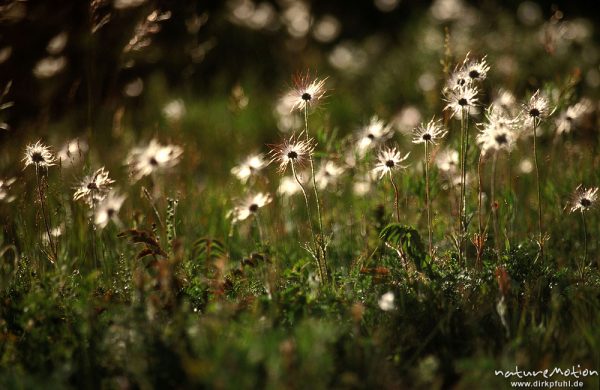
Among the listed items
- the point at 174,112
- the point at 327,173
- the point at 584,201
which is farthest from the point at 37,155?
the point at 174,112

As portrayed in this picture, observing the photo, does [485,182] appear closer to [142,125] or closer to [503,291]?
[503,291]

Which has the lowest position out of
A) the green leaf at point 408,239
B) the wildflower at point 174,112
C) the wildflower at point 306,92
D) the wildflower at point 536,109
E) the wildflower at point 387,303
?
the wildflower at point 387,303

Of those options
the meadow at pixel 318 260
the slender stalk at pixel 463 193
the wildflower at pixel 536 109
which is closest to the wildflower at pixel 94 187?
the meadow at pixel 318 260

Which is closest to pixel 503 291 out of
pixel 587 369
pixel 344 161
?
pixel 587 369

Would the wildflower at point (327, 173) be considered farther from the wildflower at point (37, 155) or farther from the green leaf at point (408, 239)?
the wildflower at point (37, 155)

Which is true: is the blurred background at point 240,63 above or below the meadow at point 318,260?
above

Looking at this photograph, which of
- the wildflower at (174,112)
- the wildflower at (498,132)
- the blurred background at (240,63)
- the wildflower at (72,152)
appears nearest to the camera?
the wildflower at (498,132)

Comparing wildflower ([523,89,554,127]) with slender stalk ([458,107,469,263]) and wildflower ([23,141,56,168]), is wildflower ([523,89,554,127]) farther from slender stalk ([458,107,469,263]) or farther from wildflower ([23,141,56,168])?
wildflower ([23,141,56,168])
